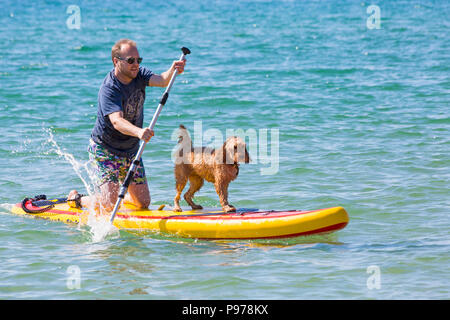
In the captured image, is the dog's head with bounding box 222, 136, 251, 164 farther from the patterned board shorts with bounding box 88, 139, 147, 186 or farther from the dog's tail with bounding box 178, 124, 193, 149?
the patterned board shorts with bounding box 88, 139, 147, 186

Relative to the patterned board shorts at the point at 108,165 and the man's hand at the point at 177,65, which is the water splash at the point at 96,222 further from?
the man's hand at the point at 177,65

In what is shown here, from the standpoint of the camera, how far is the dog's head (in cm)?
A: 722

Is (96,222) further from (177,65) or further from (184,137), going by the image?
(177,65)

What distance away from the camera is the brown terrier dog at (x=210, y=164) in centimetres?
726

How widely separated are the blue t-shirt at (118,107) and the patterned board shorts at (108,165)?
62 mm

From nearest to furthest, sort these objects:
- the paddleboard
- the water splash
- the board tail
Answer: the paddleboard < the water splash < the board tail

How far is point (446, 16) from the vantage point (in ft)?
105

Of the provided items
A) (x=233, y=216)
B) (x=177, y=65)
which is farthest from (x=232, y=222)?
(x=177, y=65)

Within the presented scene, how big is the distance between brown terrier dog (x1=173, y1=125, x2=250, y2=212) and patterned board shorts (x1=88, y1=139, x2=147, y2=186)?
19.8 inches

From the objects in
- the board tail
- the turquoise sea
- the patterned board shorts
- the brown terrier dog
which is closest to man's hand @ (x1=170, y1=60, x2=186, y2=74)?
the brown terrier dog

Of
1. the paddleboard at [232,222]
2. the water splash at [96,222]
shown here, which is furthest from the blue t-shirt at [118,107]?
the paddleboard at [232,222]

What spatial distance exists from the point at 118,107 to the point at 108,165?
2.53ft

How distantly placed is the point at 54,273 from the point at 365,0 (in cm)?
3997

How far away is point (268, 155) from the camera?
1165cm
